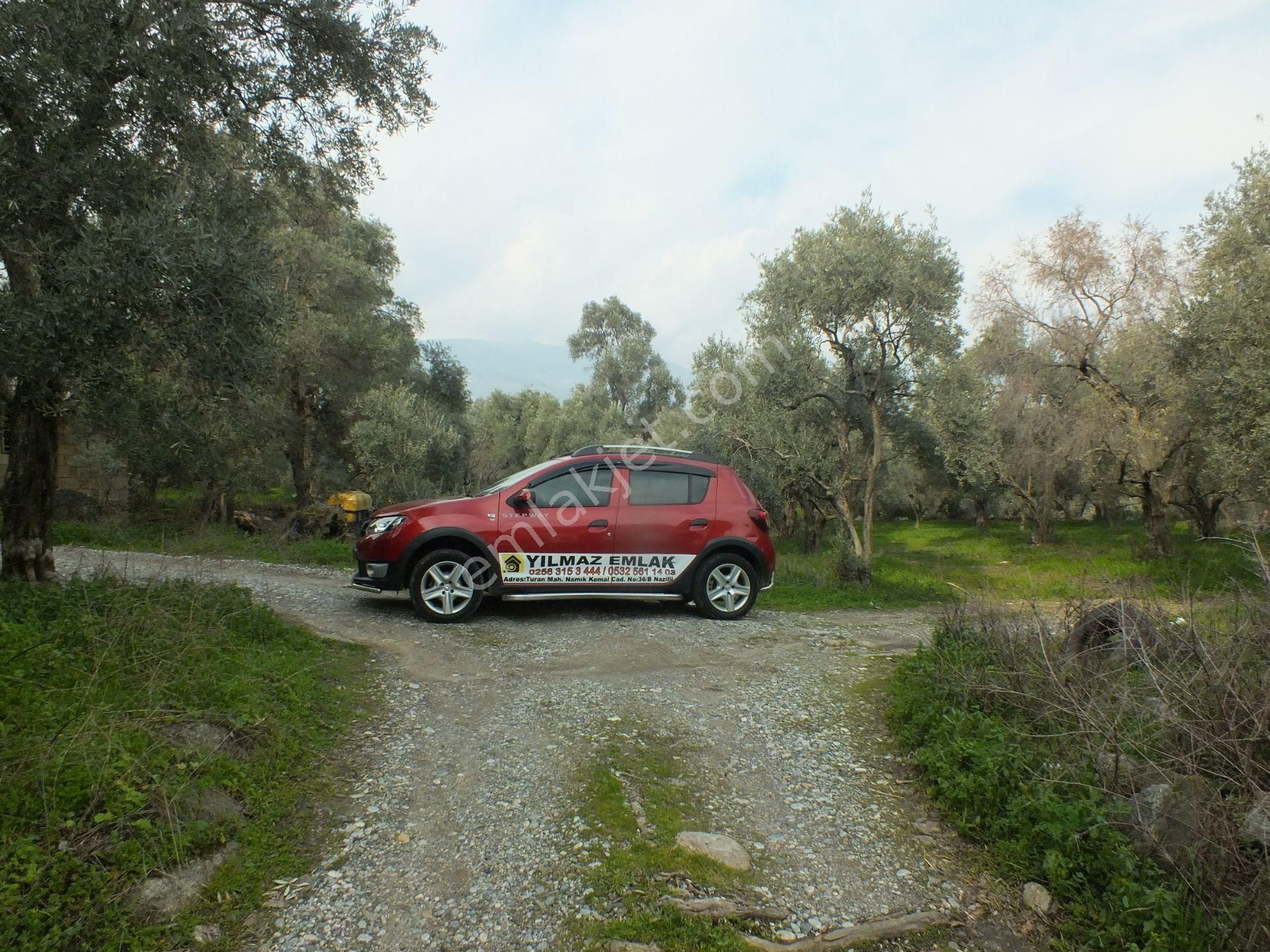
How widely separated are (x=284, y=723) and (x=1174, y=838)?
4.80 m

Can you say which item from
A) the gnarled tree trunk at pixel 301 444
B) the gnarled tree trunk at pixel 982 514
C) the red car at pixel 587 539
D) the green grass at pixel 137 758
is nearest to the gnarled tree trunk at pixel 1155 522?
the red car at pixel 587 539

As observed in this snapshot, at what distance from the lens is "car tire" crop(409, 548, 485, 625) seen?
320 inches

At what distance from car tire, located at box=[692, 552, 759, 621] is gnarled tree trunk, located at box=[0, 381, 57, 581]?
6.57m

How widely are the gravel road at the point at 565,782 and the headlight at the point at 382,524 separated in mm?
931

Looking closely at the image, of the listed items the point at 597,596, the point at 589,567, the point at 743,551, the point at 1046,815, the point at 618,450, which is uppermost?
the point at 618,450

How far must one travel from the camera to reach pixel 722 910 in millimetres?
3234

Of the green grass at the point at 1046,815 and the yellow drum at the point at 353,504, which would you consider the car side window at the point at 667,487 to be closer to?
the green grass at the point at 1046,815

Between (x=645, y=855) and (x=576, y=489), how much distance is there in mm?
5521

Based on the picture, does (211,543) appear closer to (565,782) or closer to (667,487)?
(667,487)

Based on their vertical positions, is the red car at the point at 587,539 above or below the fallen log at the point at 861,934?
above

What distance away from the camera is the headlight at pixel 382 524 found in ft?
27.0

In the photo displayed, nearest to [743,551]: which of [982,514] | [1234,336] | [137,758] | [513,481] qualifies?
[513,481]

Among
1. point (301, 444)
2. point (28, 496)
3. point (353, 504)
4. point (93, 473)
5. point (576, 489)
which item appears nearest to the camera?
point (28, 496)

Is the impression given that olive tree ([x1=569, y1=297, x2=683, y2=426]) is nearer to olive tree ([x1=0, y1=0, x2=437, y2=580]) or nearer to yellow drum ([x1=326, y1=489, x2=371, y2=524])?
yellow drum ([x1=326, y1=489, x2=371, y2=524])
